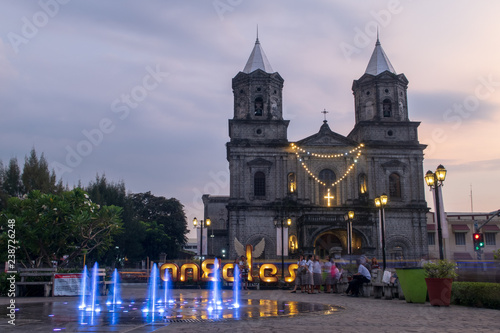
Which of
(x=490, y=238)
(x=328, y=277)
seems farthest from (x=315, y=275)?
(x=490, y=238)

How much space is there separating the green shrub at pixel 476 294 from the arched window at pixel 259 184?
3268 cm

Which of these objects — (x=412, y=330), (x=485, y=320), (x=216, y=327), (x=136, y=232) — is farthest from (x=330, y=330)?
(x=136, y=232)

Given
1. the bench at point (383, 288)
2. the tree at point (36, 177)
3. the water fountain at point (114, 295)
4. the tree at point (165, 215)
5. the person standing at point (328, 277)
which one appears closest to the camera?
the water fountain at point (114, 295)

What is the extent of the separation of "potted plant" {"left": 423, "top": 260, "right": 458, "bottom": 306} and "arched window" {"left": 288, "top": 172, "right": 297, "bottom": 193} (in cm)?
3281

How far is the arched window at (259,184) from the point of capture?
46.6 meters

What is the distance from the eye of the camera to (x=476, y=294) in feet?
43.8

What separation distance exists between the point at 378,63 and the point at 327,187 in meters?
13.2

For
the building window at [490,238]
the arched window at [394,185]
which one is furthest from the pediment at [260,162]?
the building window at [490,238]

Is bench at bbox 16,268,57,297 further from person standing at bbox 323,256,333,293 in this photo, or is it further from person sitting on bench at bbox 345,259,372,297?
person sitting on bench at bbox 345,259,372,297

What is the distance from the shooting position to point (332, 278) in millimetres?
20969

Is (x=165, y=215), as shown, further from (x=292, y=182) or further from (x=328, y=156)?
(x=328, y=156)

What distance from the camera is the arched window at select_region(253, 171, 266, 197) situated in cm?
4659

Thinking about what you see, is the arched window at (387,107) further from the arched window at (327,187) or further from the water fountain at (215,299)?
the water fountain at (215,299)

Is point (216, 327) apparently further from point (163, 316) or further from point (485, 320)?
point (485, 320)
